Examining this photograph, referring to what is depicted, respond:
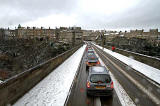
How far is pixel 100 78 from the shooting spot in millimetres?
6555

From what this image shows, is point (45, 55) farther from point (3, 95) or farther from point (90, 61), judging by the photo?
point (3, 95)

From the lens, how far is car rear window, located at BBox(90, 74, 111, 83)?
6.46 m

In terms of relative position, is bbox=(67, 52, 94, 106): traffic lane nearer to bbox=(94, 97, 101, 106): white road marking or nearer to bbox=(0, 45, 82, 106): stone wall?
bbox=(94, 97, 101, 106): white road marking

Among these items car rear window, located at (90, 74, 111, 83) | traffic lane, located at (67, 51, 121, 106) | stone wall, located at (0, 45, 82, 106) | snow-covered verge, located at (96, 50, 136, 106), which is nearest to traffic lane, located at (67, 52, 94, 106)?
traffic lane, located at (67, 51, 121, 106)

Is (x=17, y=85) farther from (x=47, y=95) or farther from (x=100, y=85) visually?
(x=100, y=85)

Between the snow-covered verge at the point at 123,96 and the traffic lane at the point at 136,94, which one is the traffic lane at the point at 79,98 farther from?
the traffic lane at the point at 136,94

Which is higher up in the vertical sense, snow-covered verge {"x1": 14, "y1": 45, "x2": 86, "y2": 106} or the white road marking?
the white road marking

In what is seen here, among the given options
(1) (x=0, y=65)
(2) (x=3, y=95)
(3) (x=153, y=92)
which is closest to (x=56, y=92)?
(2) (x=3, y=95)

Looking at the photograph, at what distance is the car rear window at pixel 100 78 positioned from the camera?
255 inches

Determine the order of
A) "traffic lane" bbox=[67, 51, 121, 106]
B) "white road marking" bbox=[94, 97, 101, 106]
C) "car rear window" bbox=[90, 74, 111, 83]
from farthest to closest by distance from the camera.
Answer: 1. "car rear window" bbox=[90, 74, 111, 83]
2. "traffic lane" bbox=[67, 51, 121, 106]
3. "white road marking" bbox=[94, 97, 101, 106]

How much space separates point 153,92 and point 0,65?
110 feet

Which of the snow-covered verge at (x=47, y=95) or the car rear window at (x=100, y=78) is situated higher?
the car rear window at (x=100, y=78)

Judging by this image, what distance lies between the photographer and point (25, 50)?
3850cm

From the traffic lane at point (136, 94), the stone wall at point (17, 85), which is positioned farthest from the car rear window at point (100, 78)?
the stone wall at point (17, 85)
